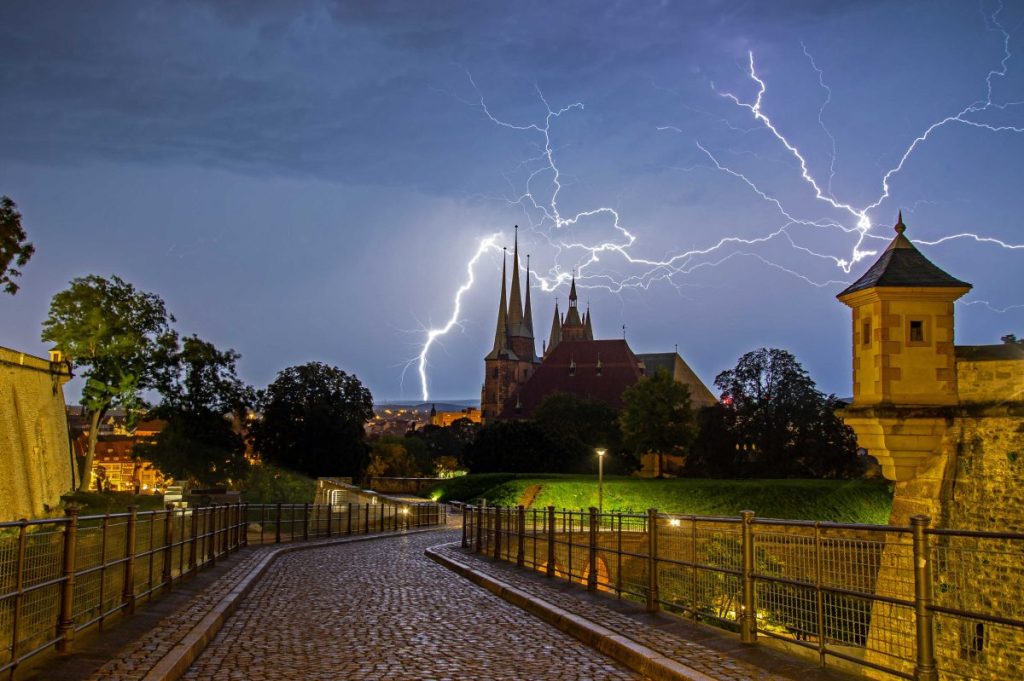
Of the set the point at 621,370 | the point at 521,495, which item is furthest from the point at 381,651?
the point at 621,370

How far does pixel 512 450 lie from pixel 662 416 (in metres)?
11.6

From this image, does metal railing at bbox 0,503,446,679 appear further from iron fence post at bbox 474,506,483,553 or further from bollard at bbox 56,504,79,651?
iron fence post at bbox 474,506,483,553

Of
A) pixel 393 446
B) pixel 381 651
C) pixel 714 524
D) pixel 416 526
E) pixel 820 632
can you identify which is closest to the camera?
pixel 820 632

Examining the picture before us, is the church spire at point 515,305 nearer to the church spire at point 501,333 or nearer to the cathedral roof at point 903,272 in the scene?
the church spire at point 501,333

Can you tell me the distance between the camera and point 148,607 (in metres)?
11.3

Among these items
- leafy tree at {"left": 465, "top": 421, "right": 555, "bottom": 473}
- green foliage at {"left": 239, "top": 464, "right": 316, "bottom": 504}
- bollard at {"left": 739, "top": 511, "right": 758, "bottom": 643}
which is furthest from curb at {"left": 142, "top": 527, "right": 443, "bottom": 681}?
leafy tree at {"left": 465, "top": 421, "right": 555, "bottom": 473}

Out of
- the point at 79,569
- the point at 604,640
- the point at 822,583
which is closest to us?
the point at 822,583

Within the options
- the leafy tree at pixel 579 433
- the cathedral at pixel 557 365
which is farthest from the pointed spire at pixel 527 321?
the leafy tree at pixel 579 433

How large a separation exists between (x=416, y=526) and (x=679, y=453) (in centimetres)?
Answer: 3483

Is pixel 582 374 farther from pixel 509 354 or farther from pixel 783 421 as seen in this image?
pixel 783 421

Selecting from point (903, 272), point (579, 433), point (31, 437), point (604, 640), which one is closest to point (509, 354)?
point (579, 433)

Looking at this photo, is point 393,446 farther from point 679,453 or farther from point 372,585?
point 372,585

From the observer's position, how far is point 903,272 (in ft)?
75.3

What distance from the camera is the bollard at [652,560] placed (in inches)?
432
